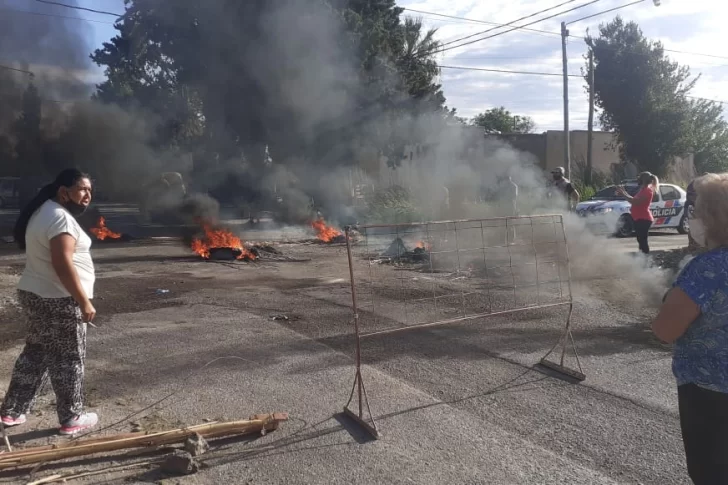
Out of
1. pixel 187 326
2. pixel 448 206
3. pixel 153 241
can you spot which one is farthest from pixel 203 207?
pixel 187 326

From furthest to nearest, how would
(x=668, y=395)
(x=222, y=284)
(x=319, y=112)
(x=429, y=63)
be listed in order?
1. (x=429, y=63)
2. (x=319, y=112)
3. (x=222, y=284)
4. (x=668, y=395)

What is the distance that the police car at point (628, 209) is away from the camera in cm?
1623

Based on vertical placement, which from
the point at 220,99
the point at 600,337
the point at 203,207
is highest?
the point at 220,99

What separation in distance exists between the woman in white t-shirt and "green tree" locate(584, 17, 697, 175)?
28701mm

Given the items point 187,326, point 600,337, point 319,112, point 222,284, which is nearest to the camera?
point 600,337

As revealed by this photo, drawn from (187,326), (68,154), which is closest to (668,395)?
(187,326)

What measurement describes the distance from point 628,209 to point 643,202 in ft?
24.1

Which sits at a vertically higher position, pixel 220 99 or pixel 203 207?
pixel 220 99

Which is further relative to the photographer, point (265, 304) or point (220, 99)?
point (220, 99)

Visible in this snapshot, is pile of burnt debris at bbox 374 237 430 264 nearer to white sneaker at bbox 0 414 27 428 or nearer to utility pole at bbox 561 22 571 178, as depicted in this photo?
white sneaker at bbox 0 414 27 428

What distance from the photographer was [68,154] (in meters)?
18.9

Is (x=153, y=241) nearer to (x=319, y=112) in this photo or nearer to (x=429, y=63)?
(x=319, y=112)

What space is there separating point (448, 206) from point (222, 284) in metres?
9.01

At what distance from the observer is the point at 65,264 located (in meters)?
3.60
